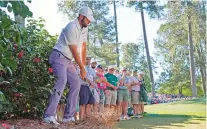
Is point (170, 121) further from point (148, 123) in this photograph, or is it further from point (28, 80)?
point (28, 80)

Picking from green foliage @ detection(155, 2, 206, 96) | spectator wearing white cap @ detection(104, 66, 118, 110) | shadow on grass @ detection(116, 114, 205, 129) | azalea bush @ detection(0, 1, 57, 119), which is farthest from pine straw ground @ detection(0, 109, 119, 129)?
green foliage @ detection(155, 2, 206, 96)

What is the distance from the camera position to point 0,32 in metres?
1.87

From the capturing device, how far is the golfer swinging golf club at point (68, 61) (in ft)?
12.7

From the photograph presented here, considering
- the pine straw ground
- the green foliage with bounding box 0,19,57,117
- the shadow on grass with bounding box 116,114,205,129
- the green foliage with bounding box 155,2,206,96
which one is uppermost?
the green foliage with bounding box 155,2,206,96

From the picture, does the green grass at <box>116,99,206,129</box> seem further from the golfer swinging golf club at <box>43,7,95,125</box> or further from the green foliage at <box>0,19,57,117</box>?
the green foliage at <box>0,19,57,117</box>

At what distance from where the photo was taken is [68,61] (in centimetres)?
404

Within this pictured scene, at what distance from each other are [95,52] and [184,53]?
16.0 meters

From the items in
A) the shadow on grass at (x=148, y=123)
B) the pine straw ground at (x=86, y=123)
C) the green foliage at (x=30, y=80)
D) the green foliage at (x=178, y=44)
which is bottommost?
the shadow on grass at (x=148, y=123)

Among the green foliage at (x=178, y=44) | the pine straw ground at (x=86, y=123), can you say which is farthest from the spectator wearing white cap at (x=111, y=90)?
the green foliage at (x=178, y=44)

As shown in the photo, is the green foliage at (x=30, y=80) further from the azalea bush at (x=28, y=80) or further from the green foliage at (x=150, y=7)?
the green foliage at (x=150, y=7)

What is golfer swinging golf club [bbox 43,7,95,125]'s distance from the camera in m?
3.86

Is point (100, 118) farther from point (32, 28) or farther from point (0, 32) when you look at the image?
point (0, 32)

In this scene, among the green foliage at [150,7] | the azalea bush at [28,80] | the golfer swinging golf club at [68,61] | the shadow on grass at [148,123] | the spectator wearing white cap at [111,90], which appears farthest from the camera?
the green foliage at [150,7]

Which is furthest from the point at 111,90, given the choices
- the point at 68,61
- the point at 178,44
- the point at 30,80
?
the point at 178,44
